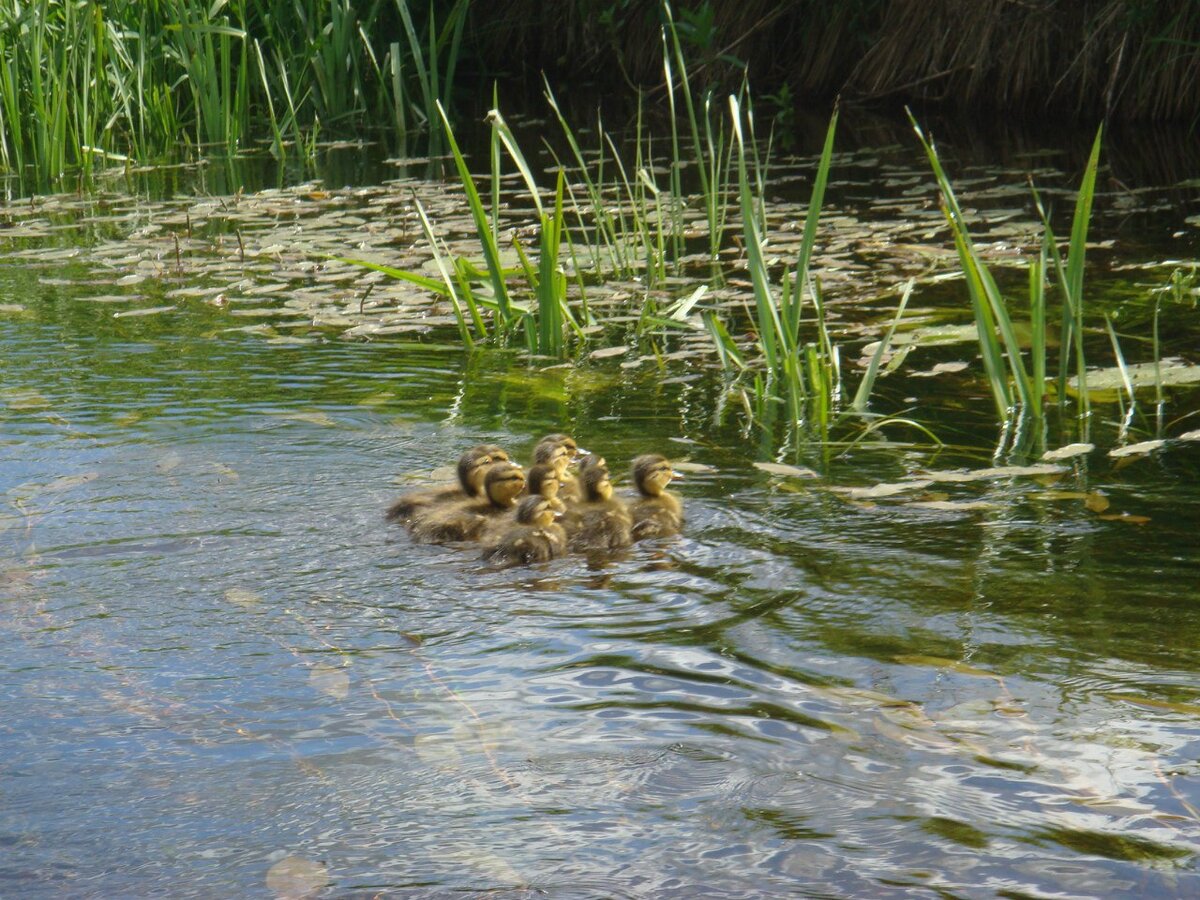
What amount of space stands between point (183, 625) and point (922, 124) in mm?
10041

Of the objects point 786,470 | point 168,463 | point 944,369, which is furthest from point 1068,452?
point 168,463

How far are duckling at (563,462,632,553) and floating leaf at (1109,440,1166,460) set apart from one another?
1562 mm

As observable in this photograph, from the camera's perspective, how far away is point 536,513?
172 inches

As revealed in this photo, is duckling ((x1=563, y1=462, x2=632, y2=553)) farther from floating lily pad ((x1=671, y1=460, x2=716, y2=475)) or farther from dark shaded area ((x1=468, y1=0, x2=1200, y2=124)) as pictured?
dark shaded area ((x1=468, y1=0, x2=1200, y2=124))

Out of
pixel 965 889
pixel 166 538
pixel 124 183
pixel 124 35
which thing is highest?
pixel 124 35

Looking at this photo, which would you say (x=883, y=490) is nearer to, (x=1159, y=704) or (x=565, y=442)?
(x=565, y=442)

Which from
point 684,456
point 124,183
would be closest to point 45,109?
point 124,183

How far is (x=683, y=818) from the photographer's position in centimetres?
294

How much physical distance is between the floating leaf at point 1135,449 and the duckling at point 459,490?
1835 mm

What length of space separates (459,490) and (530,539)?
433mm

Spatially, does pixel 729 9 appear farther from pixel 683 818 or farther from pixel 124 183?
pixel 683 818

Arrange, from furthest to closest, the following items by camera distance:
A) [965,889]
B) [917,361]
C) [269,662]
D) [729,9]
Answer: [729,9] → [917,361] → [269,662] → [965,889]

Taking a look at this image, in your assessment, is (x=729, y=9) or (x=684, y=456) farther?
(x=729, y=9)

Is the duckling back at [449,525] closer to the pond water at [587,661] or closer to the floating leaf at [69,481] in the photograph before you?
the pond water at [587,661]
